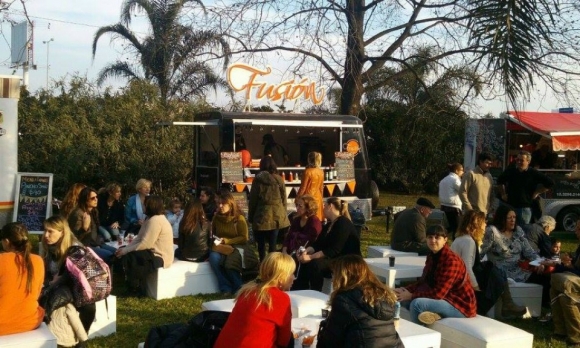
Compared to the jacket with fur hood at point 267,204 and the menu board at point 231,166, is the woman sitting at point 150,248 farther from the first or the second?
the menu board at point 231,166

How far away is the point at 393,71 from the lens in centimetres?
1178

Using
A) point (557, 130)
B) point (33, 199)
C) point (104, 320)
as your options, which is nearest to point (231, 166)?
point (33, 199)

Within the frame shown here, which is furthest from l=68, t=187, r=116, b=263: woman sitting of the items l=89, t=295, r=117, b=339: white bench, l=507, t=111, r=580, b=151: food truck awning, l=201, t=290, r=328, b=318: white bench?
l=507, t=111, r=580, b=151: food truck awning

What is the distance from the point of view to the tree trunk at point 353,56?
470 centimetres

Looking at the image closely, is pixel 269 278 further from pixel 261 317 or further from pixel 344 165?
pixel 344 165

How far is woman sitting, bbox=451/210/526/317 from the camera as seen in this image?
6.43m

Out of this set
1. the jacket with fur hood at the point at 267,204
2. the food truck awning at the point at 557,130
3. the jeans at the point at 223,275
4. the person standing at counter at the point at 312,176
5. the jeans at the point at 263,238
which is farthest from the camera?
the food truck awning at the point at 557,130

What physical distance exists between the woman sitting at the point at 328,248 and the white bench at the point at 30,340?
10.3ft

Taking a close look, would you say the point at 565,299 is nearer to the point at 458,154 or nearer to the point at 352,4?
the point at 352,4

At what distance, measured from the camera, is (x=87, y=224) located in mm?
8031

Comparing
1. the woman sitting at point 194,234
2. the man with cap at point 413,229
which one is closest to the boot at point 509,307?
the man with cap at point 413,229

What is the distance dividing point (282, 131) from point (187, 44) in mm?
8095

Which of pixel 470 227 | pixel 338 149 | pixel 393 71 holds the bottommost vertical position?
pixel 470 227

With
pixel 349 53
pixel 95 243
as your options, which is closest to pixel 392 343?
pixel 349 53
